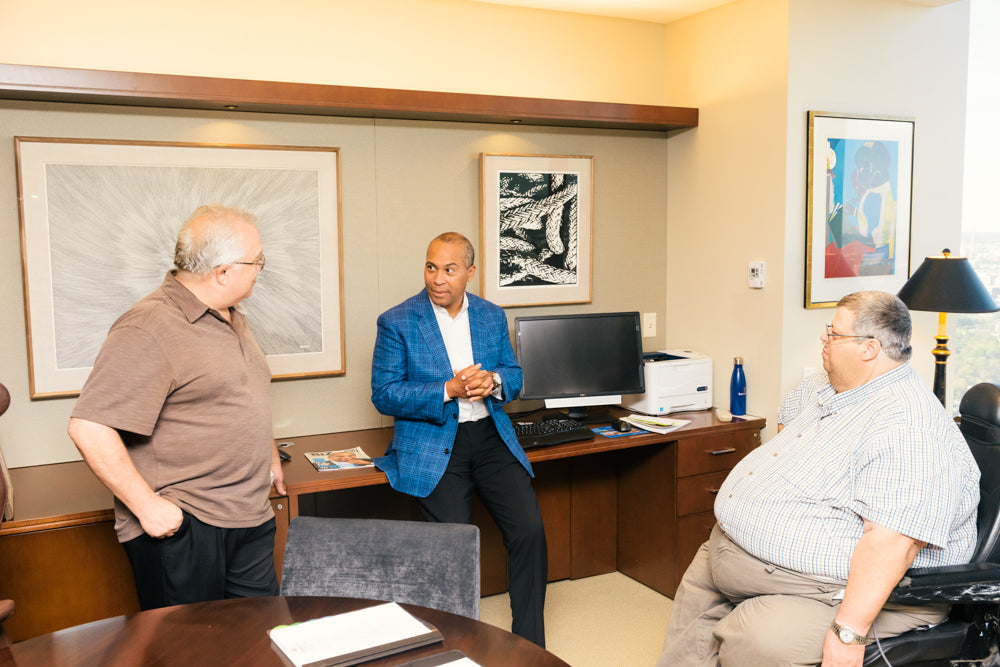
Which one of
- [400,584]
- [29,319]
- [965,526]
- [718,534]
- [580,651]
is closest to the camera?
[400,584]

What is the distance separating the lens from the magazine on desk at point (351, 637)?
151 centimetres

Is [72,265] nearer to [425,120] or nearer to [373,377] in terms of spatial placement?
[373,377]

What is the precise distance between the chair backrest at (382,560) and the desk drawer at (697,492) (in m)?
1.81

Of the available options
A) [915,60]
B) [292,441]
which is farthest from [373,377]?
[915,60]

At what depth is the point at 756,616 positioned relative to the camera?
2.20 meters

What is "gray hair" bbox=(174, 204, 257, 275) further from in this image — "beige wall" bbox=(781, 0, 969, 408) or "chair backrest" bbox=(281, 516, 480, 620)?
"beige wall" bbox=(781, 0, 969, 408)

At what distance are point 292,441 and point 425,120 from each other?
4.80 ft

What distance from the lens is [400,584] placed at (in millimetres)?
1960

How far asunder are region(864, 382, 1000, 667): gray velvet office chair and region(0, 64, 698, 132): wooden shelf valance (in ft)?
6.45

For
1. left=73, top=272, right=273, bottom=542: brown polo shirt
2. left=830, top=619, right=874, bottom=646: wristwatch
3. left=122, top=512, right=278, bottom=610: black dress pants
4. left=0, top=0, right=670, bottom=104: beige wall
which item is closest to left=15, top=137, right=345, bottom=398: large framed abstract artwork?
left=0, top=0, right=670, bottom=104: beige wall

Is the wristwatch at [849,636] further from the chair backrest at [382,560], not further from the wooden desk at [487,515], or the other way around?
the wooden desk at [487,515]

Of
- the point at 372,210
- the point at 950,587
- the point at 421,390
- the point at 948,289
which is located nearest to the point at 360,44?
the point at 372,210

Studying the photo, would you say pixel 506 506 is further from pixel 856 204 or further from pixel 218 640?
pixel 856 204

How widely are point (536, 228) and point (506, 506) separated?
1374 mm
